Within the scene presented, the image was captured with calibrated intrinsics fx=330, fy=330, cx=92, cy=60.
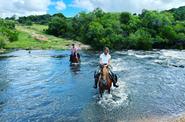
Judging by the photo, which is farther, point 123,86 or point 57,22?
point 57,22

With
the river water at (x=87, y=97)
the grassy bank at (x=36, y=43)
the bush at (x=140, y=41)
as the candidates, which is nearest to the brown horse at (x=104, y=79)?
the river water at (x=87, y=97)

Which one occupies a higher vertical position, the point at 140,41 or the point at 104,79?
the point at 104,79

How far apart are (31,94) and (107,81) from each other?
6922 mm

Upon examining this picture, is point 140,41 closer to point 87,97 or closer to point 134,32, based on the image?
point 134,32

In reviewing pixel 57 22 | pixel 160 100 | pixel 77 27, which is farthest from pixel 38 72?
pixel 57 22

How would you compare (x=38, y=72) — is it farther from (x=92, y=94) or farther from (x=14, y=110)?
(x=14, y=110)

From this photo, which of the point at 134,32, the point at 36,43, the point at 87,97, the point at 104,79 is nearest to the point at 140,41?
the point at 134,32

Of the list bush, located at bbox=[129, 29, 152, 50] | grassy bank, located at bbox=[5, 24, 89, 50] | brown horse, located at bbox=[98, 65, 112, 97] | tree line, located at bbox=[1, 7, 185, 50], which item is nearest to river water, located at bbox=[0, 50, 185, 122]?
brown horse, located at bbox=[98, 65, 112, 97]

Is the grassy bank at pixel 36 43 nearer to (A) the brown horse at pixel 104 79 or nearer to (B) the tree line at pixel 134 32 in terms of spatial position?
(B) the tree line at pixel 134 32

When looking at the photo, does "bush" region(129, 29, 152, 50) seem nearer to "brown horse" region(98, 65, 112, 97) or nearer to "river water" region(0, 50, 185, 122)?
"river water" region(0, 50, 185, 122)

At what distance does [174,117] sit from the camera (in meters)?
20.3

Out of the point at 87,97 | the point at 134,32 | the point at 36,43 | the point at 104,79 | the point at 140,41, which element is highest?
the point at 134,32

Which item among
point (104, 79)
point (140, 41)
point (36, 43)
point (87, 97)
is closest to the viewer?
point (104, 79)

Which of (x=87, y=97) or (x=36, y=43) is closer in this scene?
(x=87, y=97)
